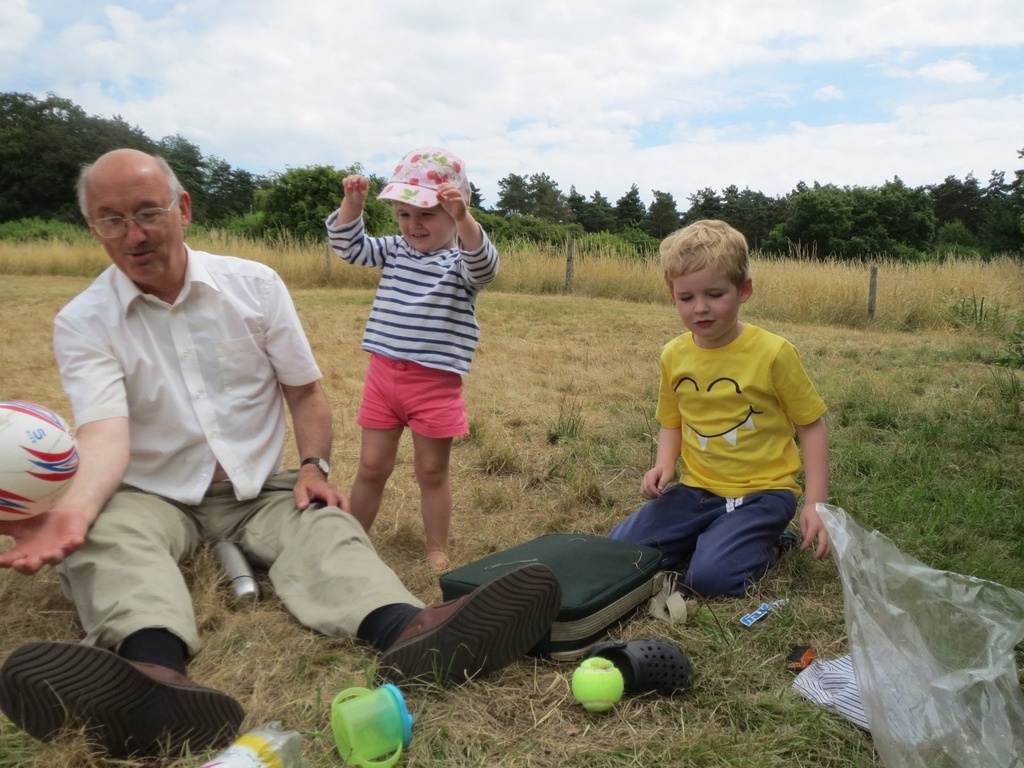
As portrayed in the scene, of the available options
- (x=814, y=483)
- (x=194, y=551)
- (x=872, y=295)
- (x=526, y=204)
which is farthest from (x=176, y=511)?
(x=526, y=204)

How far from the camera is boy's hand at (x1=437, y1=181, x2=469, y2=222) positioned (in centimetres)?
237

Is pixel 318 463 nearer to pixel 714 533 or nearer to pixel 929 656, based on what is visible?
pixel 714 533

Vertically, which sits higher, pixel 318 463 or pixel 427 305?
pixel 427 305

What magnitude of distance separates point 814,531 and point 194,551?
68.1 inches

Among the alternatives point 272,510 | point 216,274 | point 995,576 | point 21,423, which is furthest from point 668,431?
point 21,423

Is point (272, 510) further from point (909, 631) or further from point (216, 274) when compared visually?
point (909, 631)

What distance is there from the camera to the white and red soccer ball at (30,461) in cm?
174

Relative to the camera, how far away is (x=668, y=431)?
2.68 metres

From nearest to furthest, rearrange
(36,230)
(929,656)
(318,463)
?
1. (929,656)
2. (318,463)
3. (36,230)

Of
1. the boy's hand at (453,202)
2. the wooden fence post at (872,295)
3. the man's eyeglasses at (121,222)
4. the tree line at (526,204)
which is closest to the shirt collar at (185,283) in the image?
the man's eyeglasses at (121,222)

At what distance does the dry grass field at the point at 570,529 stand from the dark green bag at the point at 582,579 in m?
0.07

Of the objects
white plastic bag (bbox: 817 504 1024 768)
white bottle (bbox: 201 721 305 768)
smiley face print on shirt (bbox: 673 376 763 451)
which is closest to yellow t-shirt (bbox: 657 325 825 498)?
smiley face print on shirt (bbox: 673 376 763 451)

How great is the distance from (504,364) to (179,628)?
15.6 ft

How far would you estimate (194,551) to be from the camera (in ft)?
7.41
